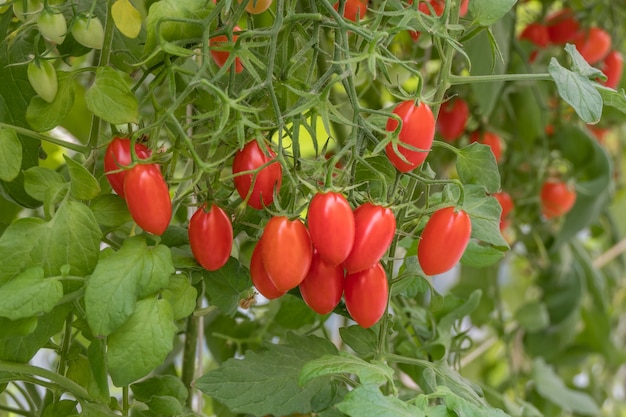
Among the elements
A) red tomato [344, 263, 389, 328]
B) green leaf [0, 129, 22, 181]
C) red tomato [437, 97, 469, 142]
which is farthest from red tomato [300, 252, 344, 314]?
red tomato [437, 97, 469, 142]

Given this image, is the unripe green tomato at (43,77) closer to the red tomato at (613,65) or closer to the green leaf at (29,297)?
the green leaf at (29,297)

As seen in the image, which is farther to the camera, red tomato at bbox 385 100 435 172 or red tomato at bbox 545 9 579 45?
red tomato at bbox 545 9 579 45

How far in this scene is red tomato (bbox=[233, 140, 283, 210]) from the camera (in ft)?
1.88

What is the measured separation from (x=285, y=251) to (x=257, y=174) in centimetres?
5

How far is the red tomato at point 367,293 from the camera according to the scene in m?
0.61

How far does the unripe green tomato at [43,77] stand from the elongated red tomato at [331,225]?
8.2 inches

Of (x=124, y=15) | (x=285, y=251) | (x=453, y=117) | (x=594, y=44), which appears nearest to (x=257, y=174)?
(x=285, y=251)

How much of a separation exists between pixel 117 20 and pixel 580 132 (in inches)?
34.2

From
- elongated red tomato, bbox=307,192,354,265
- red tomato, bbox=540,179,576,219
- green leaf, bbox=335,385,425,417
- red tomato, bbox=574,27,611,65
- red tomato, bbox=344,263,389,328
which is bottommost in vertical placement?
red tomato, bbox=540,179,576,219

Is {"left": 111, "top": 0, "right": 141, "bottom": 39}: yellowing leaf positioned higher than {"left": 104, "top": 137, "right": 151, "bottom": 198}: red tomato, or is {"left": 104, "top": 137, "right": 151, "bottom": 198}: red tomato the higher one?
{"left": 111, "top": 0, "right": 141, "bottom": 39}: yellowing leaf

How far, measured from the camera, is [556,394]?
4.25ft

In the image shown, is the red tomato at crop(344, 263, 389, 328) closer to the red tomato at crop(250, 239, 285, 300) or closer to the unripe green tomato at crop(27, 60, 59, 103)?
the red tomato at crop(250, 239, 285, 300)

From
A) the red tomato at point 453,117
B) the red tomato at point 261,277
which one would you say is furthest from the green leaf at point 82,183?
the red tomato at point 453,117

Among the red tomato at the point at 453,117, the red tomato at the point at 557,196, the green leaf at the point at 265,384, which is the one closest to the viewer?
the green leaf at the point at 265,384
